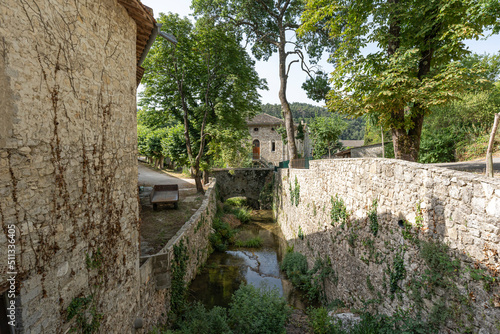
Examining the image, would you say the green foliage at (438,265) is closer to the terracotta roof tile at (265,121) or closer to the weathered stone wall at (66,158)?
the weathered stone wall at (66,158)

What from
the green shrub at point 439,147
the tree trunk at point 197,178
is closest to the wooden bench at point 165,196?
the tree trunk at point 197,178

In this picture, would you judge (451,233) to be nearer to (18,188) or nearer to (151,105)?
(18,188)

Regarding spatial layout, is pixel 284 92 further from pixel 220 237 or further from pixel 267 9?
pixel 220 237

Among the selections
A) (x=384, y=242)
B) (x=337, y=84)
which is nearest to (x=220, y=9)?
(x=337, y=84)

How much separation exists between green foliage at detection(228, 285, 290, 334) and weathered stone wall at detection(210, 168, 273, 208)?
47.4ft

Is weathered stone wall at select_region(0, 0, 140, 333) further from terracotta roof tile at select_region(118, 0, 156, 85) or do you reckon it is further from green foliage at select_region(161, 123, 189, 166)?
green foliage at select_region(161, 123, 189, 166)

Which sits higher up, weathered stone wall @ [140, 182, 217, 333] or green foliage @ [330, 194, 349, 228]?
green foliage @ [330, 194, 349, 228]

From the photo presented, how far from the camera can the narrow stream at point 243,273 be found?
7.81m

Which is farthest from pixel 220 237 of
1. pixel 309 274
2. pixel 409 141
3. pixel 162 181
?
pixel 409 141

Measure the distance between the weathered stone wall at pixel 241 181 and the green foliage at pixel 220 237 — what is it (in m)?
6.99

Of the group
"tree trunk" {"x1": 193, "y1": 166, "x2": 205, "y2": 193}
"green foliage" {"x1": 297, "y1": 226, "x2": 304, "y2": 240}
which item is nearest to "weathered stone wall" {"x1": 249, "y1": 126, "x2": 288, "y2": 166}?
"tree trunk" {"x1": 193, "y1": 166, "x2": 205, "y2": 193}

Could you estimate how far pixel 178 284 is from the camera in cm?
655

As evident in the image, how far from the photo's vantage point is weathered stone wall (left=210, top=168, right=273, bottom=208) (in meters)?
20.4

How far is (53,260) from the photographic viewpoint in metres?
2.68
